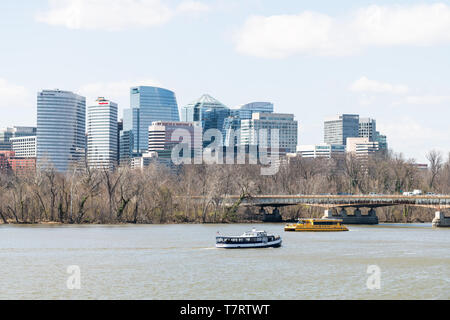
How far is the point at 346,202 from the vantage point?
17650 centimetres

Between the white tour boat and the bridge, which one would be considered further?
the bridge

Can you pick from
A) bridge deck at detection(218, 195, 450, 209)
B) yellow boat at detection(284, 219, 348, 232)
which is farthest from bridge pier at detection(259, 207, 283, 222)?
yellow boat at detection(284, 219, 348, 232)

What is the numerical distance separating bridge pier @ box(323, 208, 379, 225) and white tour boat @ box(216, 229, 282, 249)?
79.4 meters

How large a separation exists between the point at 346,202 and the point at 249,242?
276 feet

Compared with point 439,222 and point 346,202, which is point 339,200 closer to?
point 346,202

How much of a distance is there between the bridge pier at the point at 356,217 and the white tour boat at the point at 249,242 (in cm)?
7941

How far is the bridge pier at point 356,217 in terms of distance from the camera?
178 m

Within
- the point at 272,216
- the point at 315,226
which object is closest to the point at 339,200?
the point at 272,216

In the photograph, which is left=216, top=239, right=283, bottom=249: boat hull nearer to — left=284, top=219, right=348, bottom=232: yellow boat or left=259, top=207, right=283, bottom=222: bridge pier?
left=284, top=219, right=348, bottom=232: yellow boat

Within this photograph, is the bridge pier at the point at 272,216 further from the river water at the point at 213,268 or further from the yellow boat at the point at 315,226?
the river water at the point at 213,268

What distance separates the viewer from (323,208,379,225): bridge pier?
178 meters

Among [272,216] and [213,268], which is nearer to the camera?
[213,268]

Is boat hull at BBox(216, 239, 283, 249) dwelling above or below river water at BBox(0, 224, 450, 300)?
above
